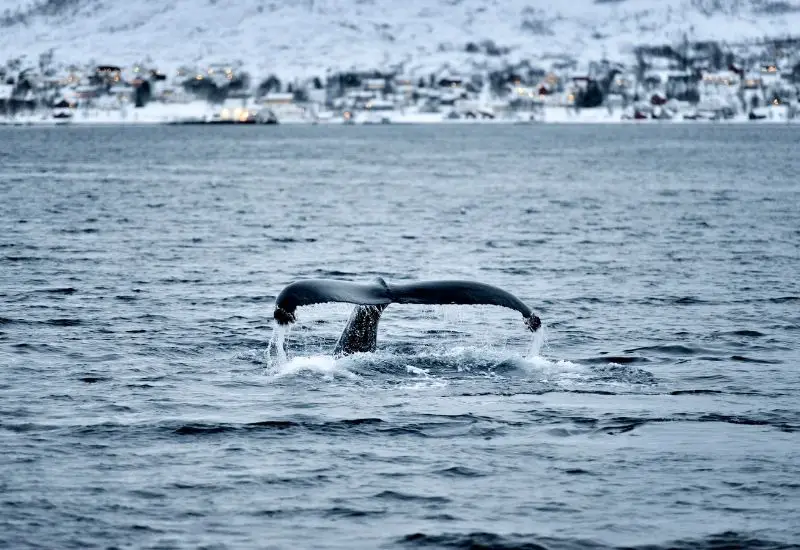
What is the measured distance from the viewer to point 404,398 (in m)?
19.1

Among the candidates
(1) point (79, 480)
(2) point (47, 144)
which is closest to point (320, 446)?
(1) point (79, 480)

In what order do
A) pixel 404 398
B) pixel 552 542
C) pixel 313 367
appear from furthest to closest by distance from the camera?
pixel 313 367 < pixel 404 398 < pixel 552 542

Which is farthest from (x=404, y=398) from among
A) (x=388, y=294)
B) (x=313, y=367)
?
(x=313, y=367)

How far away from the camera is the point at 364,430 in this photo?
17.4 meters

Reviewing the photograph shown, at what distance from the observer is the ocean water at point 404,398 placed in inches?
560

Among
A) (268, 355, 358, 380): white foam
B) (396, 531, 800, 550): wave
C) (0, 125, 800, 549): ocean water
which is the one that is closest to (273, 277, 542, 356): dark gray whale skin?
(0, 125, 800, 549): ocean water

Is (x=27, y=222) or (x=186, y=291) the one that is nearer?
(x=186, y=291)

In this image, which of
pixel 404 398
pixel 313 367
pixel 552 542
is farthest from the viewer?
pixel 313 367

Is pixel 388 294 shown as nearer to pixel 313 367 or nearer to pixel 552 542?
pixel 313 367

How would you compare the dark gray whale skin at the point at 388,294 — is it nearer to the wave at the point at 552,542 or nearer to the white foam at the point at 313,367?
the white foam at the point at 313,367

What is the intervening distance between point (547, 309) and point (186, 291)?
8613 mm

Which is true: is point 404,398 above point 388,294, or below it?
below

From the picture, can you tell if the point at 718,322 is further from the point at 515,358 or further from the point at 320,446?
the point at 320,446

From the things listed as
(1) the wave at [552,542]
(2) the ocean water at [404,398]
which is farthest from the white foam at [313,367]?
(1) the wave at [552,542]
